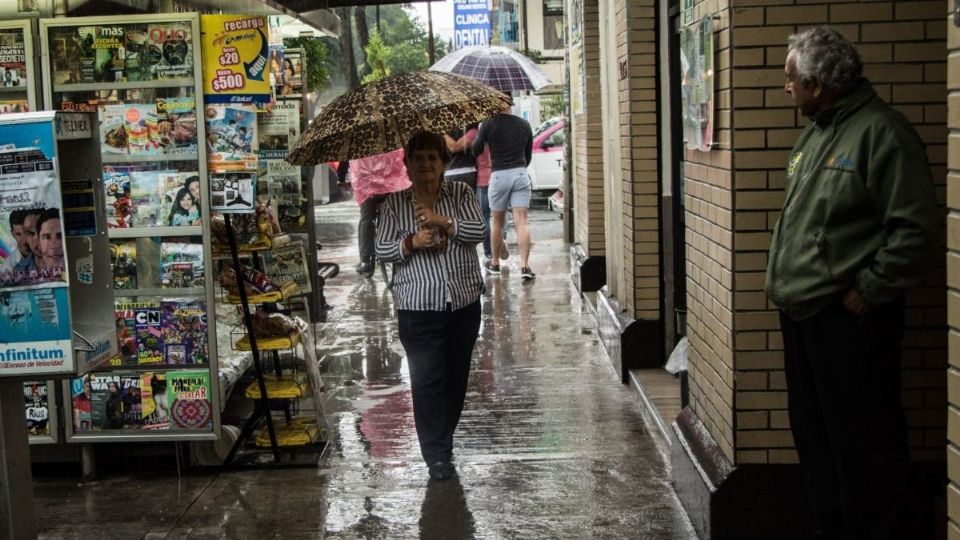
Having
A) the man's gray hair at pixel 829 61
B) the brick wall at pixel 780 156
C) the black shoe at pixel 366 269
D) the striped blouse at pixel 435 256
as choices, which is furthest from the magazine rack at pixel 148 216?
the black shoe at pixel 366 269

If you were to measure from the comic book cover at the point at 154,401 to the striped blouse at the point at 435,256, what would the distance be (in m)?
1.32

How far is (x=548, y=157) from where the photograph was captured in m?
25.7

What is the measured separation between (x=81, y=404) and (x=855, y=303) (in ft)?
13.5

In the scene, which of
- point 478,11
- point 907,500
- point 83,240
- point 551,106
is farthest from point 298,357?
point 551,106

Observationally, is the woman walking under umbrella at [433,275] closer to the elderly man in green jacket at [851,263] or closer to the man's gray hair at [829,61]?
the elderly man in green jacket at [851,263]

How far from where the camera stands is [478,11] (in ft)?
99.1

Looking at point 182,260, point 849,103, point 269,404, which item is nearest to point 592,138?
point 269,404

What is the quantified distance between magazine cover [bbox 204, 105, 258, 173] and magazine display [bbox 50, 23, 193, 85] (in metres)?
0.25

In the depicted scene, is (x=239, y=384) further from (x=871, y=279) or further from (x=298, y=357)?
(x=871, y=279)

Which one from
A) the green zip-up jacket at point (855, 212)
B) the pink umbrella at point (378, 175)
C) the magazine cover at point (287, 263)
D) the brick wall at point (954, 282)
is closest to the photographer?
the brick wall at point (954, 282)

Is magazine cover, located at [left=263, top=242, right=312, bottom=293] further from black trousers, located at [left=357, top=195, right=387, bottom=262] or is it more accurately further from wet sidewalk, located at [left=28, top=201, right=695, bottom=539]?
black trousers, located at [left=357, top=195, right=387, bottom=262]

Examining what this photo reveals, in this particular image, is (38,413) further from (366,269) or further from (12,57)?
(366,269)

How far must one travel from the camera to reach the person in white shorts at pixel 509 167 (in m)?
12.9

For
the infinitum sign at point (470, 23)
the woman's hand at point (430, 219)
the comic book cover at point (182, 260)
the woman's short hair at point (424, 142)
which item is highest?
the infinitum sign at point (470, 23)
